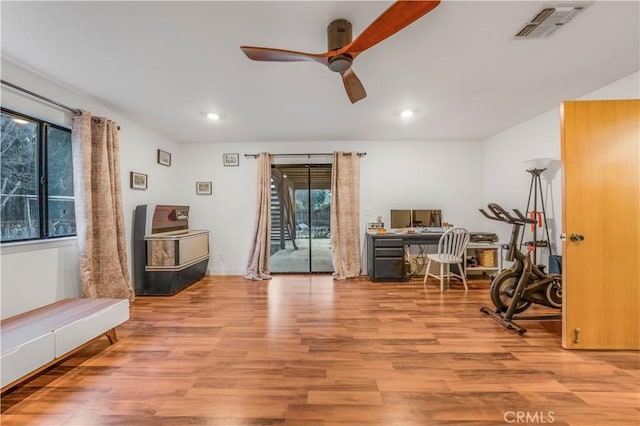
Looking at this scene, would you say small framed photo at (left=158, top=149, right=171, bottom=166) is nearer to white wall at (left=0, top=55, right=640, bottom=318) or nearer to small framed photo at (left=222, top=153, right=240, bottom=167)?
white wall at (left=0, top=55, right=640, bottom=318)

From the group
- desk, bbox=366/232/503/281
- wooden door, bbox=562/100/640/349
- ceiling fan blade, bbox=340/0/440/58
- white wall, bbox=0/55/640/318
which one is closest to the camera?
ceiling fan blade, bbox=340/0/440/58

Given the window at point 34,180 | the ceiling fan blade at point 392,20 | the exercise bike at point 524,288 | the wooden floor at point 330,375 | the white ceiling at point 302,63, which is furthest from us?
the exercise bike at point 524,288

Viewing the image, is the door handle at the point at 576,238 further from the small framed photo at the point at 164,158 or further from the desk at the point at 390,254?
the small framed photo at the point at 164,158

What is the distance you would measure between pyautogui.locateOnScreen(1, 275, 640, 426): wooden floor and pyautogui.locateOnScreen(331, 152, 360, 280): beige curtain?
169 cm

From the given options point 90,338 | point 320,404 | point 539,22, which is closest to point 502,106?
point 539,22

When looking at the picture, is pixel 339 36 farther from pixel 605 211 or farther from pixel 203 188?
pixel 203 188

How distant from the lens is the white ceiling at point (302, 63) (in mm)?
1676

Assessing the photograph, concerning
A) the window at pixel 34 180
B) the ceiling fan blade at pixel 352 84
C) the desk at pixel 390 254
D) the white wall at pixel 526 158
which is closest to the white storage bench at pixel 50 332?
the window at pixel 34 180

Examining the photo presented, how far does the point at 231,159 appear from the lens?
492cm

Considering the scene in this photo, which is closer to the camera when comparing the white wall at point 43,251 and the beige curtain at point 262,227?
the white wall at point 43,251

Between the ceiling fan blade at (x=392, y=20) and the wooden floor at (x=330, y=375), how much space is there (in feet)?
7.08

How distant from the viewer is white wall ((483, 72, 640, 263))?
9.07 ft

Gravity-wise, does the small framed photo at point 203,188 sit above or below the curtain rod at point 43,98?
below

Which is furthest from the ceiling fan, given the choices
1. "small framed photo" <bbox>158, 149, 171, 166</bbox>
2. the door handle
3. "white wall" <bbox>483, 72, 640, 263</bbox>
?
"small framed photo" <bbox>158, 149, 171, 166</bbox>
